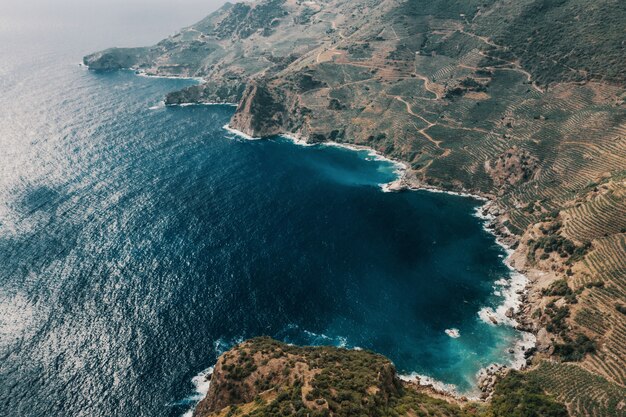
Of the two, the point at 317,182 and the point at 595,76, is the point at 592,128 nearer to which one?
the point at 595,76

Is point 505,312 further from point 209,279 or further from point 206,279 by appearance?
point 206,279

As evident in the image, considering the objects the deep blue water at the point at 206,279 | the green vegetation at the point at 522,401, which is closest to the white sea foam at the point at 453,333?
the deep blue water at the point at 206,279

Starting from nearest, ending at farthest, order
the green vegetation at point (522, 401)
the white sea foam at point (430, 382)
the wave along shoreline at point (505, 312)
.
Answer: the green vegetation at point (522, 401), the white sea foam at point (430, 382), the wave along shoreline at point (505, 312)

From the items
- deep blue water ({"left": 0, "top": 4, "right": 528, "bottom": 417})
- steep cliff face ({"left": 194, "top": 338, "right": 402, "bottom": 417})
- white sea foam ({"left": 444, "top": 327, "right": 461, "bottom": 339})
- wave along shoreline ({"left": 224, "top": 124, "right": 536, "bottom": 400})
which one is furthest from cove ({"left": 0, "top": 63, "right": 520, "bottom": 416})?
steep cliff face ({"left": 194, "top": 338, "right": 402, "bottom": 417})

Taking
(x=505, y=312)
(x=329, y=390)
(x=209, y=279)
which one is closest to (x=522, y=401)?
(x=505, y=312)

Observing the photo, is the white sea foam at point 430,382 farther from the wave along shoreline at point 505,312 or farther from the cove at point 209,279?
the cove at point 209,279

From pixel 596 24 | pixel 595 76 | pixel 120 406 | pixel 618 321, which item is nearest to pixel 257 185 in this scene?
pixel 120 406
